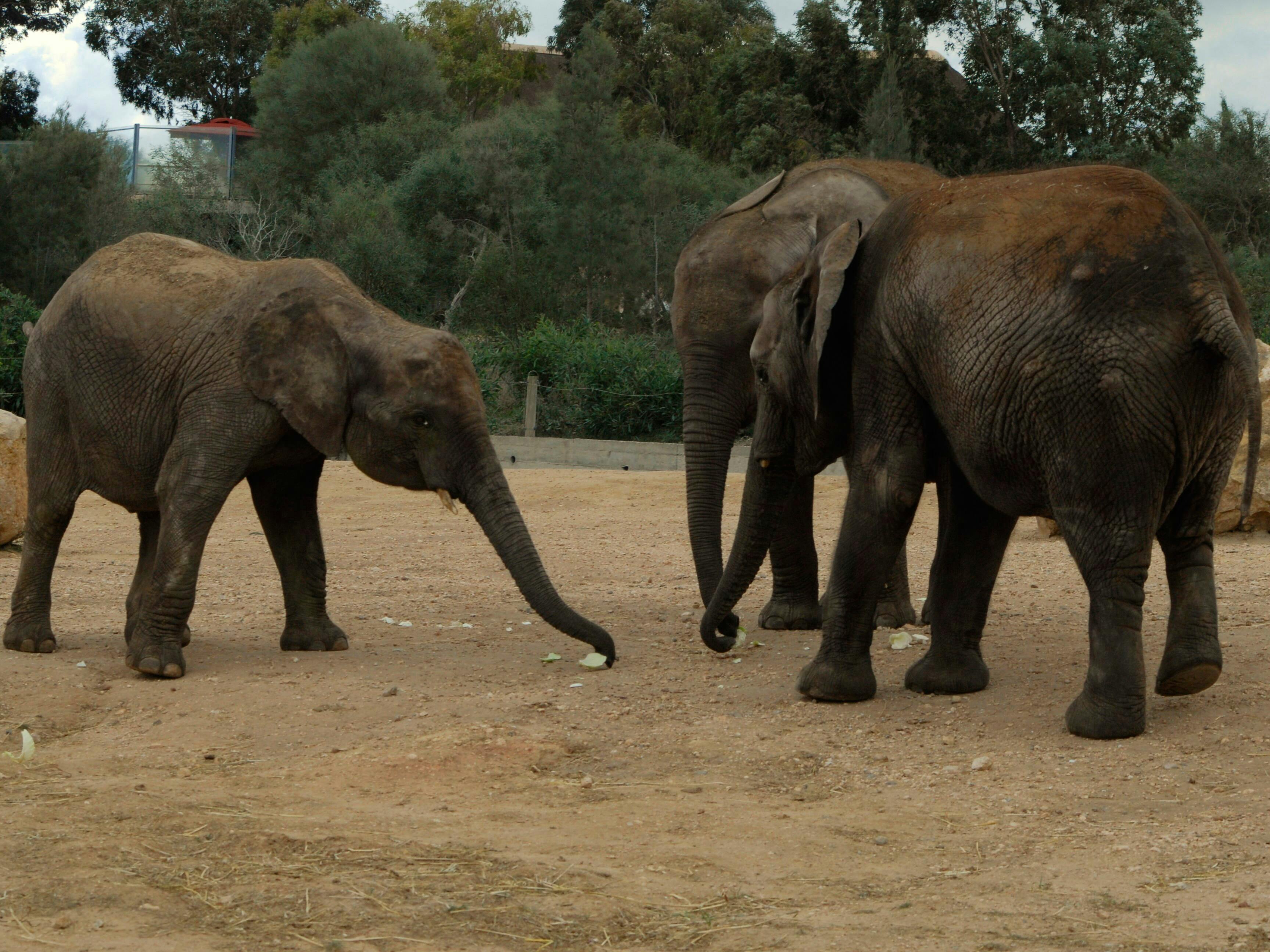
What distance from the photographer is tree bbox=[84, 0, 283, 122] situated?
59219mm

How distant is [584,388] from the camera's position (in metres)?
23.3

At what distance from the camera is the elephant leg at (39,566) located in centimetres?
826

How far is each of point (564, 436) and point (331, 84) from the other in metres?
26.1

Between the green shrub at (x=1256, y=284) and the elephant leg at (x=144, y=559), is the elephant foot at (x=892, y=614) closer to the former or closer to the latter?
the elephant leg at (x=144, y=559)

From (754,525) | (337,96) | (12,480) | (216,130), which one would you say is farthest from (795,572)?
(337,96)

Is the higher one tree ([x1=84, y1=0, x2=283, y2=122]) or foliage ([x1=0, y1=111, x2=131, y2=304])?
tree ([x1=84, y1=0, x2=283, y2=122])

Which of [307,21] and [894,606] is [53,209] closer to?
[307,21]

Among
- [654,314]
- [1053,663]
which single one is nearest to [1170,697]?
[1053,663]

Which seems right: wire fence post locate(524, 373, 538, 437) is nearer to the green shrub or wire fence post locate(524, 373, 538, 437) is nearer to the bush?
the bush

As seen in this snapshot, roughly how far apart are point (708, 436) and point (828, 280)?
2117 mm

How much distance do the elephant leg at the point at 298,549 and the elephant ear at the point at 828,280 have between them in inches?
110

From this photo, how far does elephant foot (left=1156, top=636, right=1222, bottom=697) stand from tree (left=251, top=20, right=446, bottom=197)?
38582mm

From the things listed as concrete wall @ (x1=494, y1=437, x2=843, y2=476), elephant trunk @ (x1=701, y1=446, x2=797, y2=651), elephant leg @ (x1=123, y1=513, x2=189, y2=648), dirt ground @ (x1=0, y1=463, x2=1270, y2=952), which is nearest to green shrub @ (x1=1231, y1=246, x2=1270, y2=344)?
concrete wall @ (x1=494, y1=437, x2=843, y2=476)

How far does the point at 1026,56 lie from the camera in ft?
117
